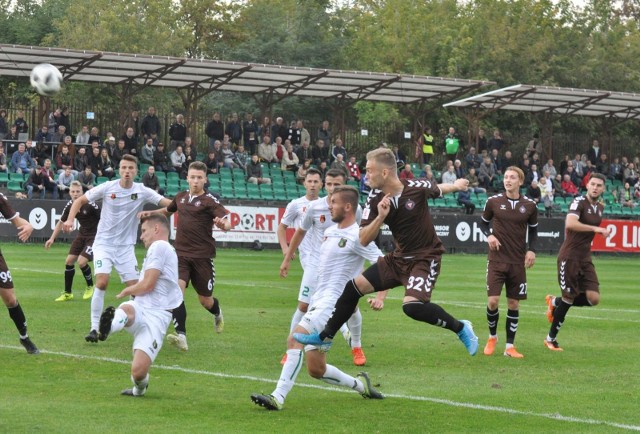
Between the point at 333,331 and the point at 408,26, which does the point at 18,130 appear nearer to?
the point at 333,331

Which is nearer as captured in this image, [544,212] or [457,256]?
[457,256]

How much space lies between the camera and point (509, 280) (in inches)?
564

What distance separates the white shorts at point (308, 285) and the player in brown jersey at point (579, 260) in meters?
3.55

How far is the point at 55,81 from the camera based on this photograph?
22.8 m

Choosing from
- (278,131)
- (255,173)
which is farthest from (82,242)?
(278,131)

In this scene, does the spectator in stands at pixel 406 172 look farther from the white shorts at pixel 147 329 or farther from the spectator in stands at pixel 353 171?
the white shorts at pixel 147 329

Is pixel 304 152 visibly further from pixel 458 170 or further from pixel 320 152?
pixel 458 170

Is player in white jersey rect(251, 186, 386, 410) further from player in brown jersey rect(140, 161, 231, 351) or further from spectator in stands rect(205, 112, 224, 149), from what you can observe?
spectator in stands rect(205, 112, 224, 149)

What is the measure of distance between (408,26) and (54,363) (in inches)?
2639

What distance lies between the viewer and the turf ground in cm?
923

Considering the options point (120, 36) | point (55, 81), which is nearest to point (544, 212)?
point (55, 81)

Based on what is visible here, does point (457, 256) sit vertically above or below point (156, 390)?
below

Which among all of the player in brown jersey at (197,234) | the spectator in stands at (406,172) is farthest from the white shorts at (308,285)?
the spectator in stands at (406,172)

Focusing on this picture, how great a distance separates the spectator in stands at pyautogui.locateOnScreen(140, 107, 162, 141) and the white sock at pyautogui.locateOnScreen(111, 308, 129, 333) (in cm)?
2905
